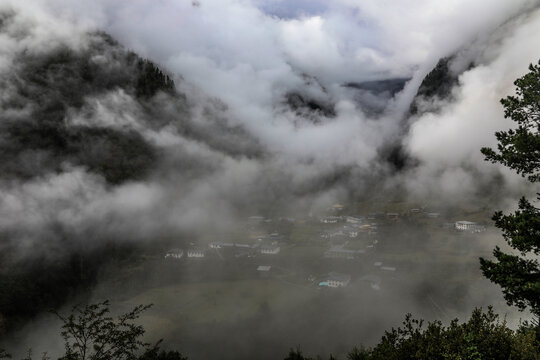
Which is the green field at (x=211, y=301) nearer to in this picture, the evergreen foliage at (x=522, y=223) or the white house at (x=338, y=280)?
the white house at (x=338, y=280)

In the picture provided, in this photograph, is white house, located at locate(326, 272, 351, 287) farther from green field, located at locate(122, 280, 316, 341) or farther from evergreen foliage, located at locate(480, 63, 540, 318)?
evergreen foliage, located at locate(480, 63, 540, 318)

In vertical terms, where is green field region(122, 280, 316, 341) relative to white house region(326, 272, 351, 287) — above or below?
below

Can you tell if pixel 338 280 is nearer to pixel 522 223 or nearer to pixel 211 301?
pixel 211 301

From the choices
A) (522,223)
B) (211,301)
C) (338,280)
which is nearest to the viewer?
(522,223)

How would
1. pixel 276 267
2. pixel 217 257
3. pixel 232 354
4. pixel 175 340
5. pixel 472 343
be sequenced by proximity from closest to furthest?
pixel 472 343 < pixel 232 354 < pixel 175 340 < pixel 276 267 < pixel 217 257

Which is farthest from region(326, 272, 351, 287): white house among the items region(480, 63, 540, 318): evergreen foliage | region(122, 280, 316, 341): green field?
region(480, 63, 540, 318): evergreen foliage

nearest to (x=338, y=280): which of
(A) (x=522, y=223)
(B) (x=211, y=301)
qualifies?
(B) (x=211, y=301)

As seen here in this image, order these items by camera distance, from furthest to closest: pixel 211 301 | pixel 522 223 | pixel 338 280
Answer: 1. pixel 338 280
2. pixel 211 301
3. pixel 522 223

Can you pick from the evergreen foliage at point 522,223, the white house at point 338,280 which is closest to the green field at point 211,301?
the white house at point 338,280

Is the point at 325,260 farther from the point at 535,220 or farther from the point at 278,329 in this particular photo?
the point at 535,220

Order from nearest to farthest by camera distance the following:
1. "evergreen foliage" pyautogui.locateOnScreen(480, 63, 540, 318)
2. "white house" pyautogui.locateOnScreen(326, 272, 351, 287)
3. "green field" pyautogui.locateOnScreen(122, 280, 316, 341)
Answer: "evergreen foliage" pyautogui.locateOnScreen(480, 63, 540, 318)
"green field" pyautogui.locateOnScreen(122, 280, 316, 341)
"white house" pyautogui.locateOnScreen(326, 272, 351, 287)

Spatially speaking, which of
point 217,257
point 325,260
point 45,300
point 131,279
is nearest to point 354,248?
point 325,260
